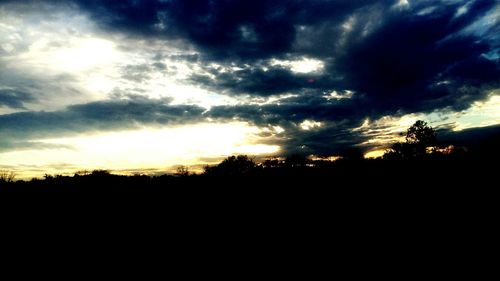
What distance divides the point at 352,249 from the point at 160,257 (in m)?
5.62

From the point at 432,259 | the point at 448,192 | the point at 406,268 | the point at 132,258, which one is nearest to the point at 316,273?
the point at 406,268

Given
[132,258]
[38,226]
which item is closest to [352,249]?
[132,258]

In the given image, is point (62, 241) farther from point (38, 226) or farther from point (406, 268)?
point (406, 268)

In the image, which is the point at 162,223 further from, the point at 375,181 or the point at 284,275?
the point at 375,181

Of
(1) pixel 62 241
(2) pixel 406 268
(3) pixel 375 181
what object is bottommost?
(2) pixel 406 268

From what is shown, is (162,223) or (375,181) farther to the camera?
(375,181)

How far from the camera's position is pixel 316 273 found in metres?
7.94

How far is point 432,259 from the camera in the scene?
8.17 meters

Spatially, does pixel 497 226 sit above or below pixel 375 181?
below

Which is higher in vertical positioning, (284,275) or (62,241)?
(62,241)

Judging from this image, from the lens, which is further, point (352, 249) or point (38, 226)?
point (38, 226)

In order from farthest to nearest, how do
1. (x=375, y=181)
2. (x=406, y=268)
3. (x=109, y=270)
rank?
(x=375, y=181) → (x=109, y=270) → (x=406, y=268)

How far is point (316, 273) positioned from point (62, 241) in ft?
27.6

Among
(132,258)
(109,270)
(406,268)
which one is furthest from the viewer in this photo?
(132,258)
